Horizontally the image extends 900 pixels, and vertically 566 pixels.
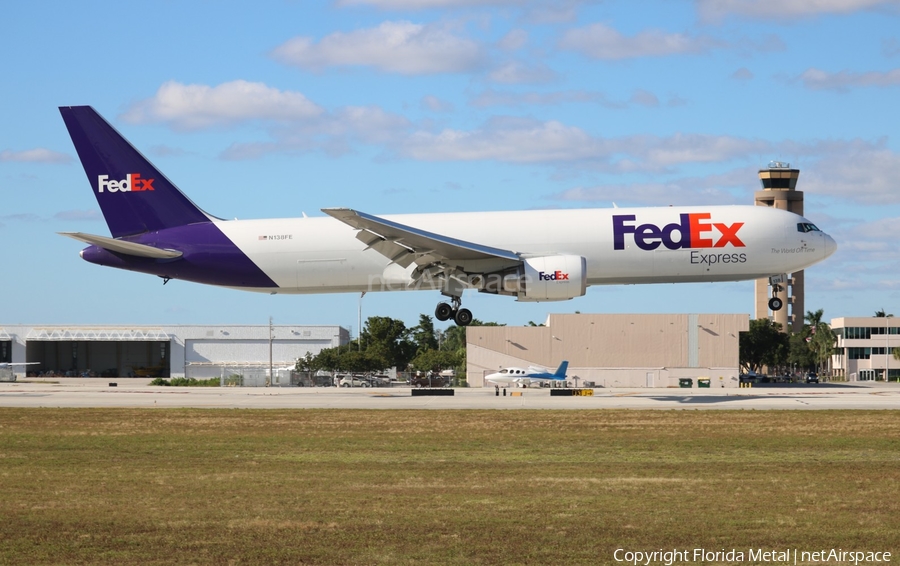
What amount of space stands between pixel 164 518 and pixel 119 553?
9.60ft

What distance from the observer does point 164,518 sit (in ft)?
Result: 64.0

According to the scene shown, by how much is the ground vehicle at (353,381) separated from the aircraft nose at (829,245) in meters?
53.4

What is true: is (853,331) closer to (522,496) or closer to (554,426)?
(554,426)

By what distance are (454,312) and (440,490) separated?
2886 centimetres

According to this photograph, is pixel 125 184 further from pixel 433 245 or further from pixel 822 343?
pixel 822 343

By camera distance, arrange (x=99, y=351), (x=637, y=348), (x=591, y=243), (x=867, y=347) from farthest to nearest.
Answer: (x=867, y=347) → (x=99, y=351) → (x=637, y=348) → (x=591, y=243)

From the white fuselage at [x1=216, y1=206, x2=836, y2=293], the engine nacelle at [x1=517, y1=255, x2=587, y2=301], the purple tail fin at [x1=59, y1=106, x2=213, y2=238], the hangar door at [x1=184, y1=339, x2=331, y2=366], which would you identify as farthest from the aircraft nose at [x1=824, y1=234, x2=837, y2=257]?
the hangar door at [x1=184, y1=339, x2=331, y2=366]

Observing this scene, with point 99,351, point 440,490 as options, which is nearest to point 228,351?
point 99,351

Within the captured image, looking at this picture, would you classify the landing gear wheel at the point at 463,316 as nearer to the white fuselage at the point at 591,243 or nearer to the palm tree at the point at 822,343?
the white fuselage at the point at 591,243

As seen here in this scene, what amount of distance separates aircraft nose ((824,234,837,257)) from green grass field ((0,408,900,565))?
40.2ft

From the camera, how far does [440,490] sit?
2297cm

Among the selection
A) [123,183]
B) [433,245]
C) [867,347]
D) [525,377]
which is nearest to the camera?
[433,245]

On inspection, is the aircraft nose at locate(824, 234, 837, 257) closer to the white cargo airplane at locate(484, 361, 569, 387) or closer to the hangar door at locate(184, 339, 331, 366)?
the white cargo airplane at locate(484, 361, 569, 387)

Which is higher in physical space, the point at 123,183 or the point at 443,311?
the point at 123,183
